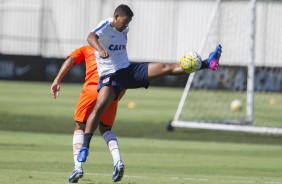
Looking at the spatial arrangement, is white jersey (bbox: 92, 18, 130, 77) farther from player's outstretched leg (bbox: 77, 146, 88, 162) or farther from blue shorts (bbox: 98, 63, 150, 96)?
player's outstretched leg (bbox: 77, 146, 88, 162)

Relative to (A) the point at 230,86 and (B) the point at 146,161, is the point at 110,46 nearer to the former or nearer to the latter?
(B) the point at 146,161

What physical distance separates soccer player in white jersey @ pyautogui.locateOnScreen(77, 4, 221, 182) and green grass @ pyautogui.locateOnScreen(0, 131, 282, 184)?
0.74 metres

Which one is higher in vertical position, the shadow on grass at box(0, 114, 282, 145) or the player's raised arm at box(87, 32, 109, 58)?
the player's raised arm at box(87, 32, 109, 58)

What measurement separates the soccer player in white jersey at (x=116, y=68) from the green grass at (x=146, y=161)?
74 cm

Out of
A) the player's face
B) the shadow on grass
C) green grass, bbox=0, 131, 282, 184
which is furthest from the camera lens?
the shadow on grass

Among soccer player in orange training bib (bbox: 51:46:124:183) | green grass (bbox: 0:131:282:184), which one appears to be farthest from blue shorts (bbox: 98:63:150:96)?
green grass (bbox: 0:131:282:184)

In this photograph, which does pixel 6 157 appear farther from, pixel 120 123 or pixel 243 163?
pixel 120 123

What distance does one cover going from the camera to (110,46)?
425 inches

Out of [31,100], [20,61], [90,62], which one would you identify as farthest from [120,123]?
[20,61]

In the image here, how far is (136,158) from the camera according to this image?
1379 cm

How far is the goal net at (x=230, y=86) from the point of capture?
1919cm

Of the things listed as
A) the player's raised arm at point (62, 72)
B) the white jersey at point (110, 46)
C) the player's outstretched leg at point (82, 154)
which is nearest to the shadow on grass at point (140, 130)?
the player's raised arm at point (62, 72)

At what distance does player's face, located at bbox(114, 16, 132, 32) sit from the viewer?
35.1 ft

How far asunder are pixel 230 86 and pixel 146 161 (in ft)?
32.1
